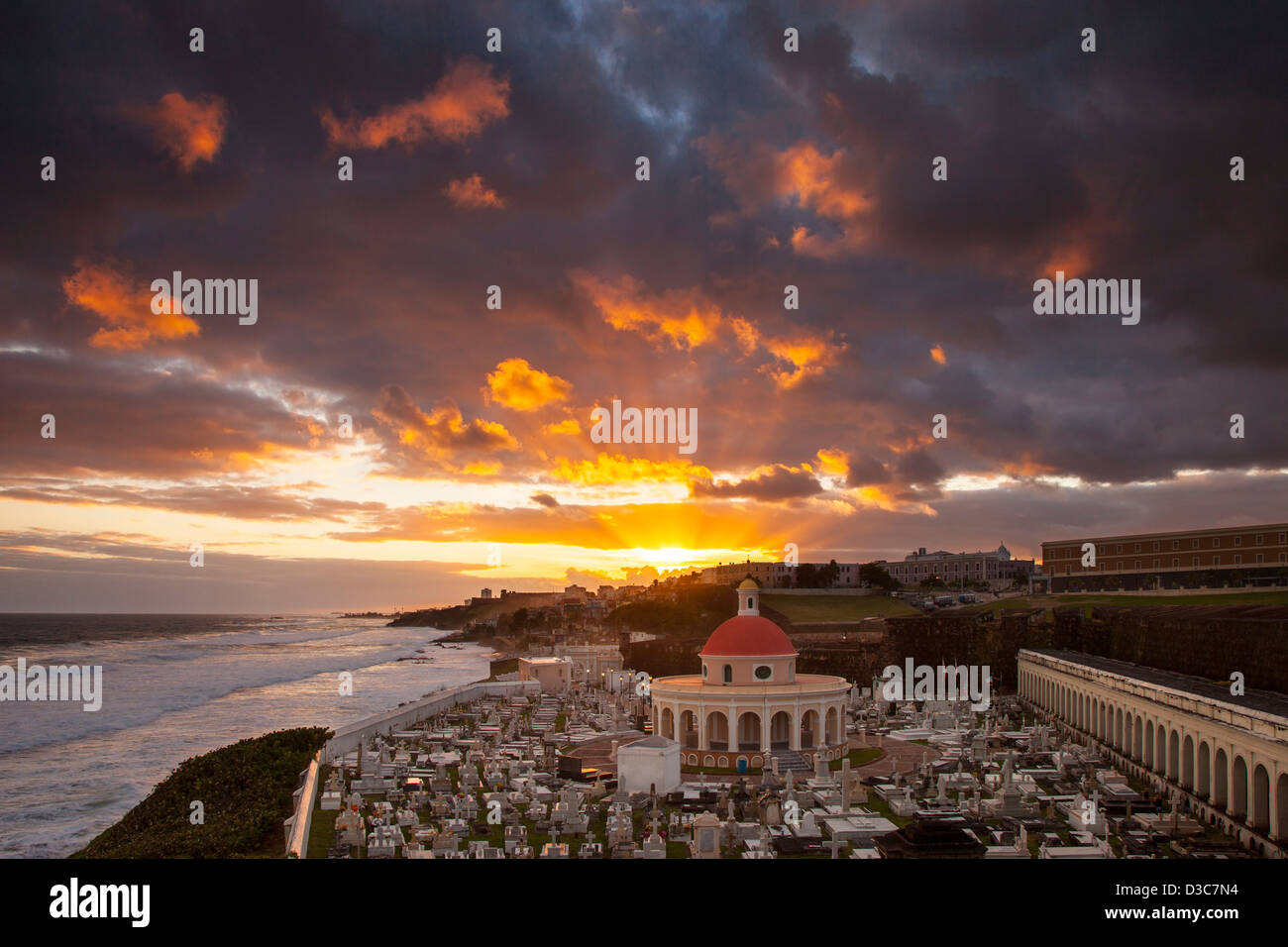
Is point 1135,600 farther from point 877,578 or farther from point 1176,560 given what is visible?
point 877,578

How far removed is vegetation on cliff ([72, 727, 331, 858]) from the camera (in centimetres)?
2423

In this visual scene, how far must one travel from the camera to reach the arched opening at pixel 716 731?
38.5 m

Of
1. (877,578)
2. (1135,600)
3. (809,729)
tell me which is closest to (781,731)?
(809,729)

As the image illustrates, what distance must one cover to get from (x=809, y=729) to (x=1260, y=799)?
18379mm

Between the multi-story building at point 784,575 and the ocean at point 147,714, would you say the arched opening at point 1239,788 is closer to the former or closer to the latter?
the ocean at point 147,714

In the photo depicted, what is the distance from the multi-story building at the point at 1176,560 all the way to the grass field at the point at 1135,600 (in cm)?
406

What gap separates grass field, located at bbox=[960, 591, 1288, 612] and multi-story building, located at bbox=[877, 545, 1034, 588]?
6232cm

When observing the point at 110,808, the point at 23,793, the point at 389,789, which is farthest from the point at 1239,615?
the point at 23,793

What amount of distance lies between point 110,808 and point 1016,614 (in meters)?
60.4

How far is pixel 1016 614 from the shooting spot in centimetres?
7344

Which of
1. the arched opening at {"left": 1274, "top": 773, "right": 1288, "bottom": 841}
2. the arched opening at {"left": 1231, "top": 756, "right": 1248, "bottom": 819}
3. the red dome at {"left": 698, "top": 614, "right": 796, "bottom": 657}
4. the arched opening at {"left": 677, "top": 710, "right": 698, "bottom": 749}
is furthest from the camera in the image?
the red dome at {"left": 698, "top": 614, "right": 796, "bottom": 657}

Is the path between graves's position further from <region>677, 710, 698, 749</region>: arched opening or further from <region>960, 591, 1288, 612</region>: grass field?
<region>960, 591, 1288, 612</region>: grass field

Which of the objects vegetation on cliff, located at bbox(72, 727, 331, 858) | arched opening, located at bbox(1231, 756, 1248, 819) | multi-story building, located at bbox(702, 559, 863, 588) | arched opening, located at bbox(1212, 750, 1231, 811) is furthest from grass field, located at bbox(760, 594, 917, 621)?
arched opening, located at bbox(1231, 756, 1248, 819)
